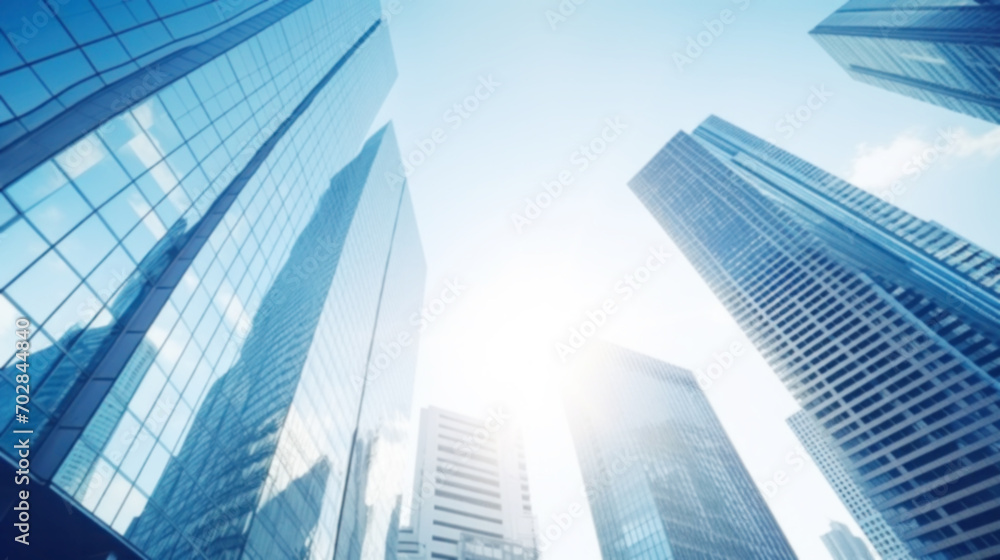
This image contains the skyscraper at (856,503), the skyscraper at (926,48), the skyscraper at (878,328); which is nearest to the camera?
the skyscraper at (878,328)

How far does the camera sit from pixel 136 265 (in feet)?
67.4

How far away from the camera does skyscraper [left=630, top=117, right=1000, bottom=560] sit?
2308 inches

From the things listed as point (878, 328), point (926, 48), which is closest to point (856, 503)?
point (878, 328)

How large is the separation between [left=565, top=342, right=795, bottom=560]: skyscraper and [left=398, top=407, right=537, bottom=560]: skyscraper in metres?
24.5

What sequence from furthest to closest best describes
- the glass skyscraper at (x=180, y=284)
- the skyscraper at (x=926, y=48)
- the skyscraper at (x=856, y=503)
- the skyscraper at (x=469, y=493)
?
the skyscraper at (x=856, y=503), the skyscraper at (x=469, y=493), the skyscraper at (x=926, y=48), the glass skyscraper at (x=180, y=284)

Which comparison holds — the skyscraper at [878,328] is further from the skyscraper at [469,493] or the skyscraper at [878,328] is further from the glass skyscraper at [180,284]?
the glass skyscraper at [180,284]

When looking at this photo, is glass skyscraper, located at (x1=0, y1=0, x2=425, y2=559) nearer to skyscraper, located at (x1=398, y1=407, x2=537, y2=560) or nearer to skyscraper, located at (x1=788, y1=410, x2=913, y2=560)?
skyscraper, located at (x1=398, y1=407, x2=537, y2=560)

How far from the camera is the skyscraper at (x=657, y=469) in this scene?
96312 mm

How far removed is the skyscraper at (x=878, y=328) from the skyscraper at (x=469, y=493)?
5359 centimetres

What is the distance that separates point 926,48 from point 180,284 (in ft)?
350

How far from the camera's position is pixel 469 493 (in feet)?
281

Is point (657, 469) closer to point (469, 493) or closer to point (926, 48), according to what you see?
point (469, 493)

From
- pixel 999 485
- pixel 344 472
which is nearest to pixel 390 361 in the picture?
pixel 344 472

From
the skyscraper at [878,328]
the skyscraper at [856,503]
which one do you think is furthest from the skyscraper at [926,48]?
the skyscraper at [856,503]
